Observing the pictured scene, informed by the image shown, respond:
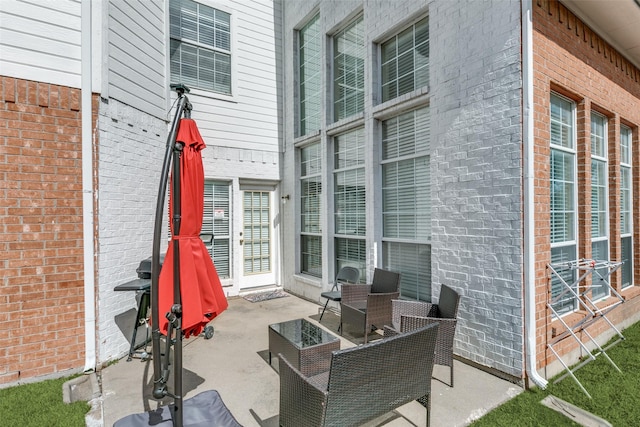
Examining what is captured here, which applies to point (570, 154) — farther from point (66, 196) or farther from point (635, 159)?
point (66, 196)

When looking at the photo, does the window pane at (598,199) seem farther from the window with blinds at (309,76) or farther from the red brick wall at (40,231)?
the red brick wall at (40,231)

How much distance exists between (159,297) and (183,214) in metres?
0.56

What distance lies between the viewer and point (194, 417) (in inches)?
94.7

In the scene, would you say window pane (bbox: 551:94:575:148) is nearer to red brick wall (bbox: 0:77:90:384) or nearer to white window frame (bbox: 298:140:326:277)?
white window frame (bbox: 298:140:326:277)

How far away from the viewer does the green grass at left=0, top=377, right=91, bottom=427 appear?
2801 millimetres

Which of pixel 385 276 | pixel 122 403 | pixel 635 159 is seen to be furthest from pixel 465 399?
A: pixel 635 159

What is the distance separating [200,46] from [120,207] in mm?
3866

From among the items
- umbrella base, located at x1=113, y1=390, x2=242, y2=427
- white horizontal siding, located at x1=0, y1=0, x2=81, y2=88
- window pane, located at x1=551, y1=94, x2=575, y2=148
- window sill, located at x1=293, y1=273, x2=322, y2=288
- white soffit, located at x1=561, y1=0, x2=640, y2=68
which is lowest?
umbrella base, located at x1=113, y1=390, x2=242, y2=427

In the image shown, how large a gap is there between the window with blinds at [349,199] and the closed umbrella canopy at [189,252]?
136 inches

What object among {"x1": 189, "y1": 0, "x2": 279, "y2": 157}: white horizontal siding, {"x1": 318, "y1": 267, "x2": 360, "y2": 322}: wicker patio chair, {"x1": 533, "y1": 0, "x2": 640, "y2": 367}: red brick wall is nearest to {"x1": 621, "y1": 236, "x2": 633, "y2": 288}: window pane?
{"x1": 533, "y1": 0, "x2": 640, "y2": 367}: red brick wall

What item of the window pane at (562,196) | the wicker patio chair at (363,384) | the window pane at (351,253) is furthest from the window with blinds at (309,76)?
the wicker patio chair at (363,384)

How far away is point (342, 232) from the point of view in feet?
19.8

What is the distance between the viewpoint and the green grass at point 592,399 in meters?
2.78

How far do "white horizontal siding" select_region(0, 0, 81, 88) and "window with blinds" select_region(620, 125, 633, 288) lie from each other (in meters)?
7.81
